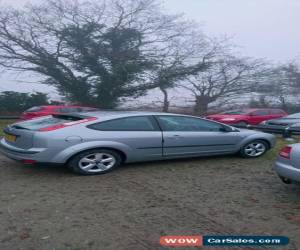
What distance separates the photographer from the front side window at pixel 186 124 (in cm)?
706

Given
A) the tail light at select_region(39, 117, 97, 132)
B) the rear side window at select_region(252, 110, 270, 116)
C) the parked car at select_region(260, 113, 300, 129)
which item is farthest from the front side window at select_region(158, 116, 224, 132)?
the rear side window at select_region(252, 110, 270, 116)

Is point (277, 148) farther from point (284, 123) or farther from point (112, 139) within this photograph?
point (112, 139)

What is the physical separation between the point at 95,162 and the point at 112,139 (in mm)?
511

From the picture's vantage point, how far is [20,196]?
505cm

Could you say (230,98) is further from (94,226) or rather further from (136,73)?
(94,226)

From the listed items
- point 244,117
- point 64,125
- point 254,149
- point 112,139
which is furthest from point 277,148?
point 244,117

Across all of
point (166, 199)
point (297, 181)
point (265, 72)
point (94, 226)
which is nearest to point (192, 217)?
point (166, 199)

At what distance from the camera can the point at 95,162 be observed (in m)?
6.30

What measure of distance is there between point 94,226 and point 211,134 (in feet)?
13.1

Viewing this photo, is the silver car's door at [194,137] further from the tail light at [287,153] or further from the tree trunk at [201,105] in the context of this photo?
the tree trunk at [201,105]

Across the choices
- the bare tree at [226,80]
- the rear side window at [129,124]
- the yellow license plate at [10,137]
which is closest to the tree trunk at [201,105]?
the bare tree at [226,80]

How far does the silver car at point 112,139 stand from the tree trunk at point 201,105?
18964 mm

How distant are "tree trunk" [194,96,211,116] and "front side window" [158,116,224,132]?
19.0m

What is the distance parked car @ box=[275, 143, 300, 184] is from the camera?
16.1ft
